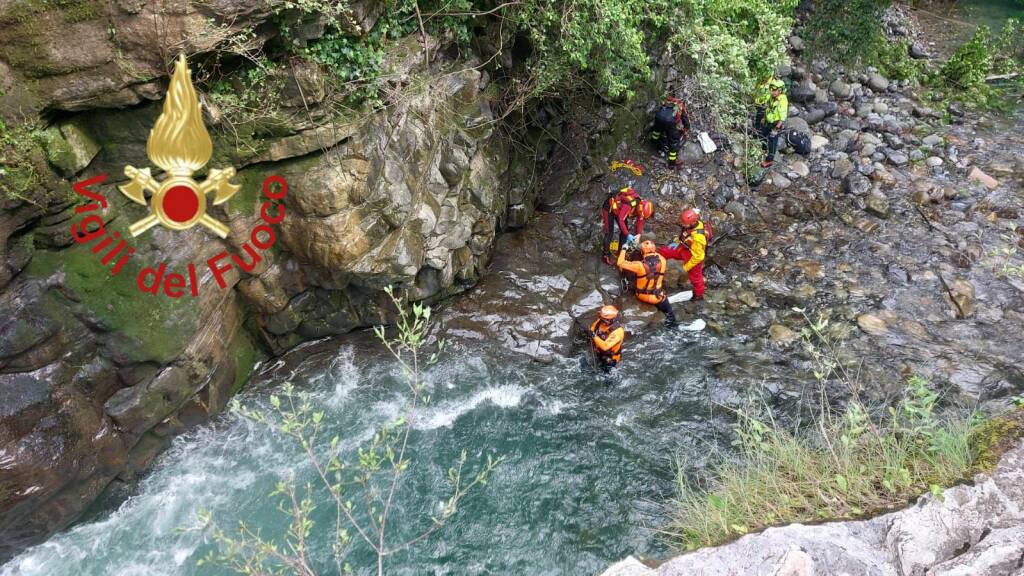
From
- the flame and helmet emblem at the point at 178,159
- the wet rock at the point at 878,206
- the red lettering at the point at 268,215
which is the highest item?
the flame and helmet emblem at the point at 178,159

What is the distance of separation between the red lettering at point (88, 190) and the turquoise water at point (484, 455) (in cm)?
265

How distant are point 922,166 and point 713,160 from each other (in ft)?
12.6

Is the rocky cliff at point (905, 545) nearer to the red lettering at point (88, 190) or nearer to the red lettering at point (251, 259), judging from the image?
the red lettering at point (251, 259)

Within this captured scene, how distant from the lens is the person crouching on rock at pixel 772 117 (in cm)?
1015

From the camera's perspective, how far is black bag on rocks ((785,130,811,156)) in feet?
35.3

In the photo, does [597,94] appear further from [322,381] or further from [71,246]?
[71,246]

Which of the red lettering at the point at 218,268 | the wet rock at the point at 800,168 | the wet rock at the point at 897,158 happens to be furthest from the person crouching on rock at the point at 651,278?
the wet rock at the point at 897,158

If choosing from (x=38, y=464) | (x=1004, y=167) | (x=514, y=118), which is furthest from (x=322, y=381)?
(x=1004, y=167)

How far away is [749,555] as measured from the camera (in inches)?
157

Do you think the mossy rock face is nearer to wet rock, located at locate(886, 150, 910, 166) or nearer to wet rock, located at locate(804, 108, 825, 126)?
wet rock, located at locate(804, 108, 825, 126)

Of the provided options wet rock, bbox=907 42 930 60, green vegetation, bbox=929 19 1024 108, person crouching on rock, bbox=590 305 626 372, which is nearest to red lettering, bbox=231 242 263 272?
person crouching on rock, bbox=590 305 626 372

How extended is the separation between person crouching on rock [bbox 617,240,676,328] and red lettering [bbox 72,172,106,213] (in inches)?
236

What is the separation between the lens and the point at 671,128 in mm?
9977

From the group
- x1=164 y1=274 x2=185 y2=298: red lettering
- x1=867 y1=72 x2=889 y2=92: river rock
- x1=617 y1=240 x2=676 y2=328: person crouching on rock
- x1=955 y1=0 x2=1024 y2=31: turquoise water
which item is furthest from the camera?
x1=955 y1=0 x2=1024 y2=31: turquoise water
